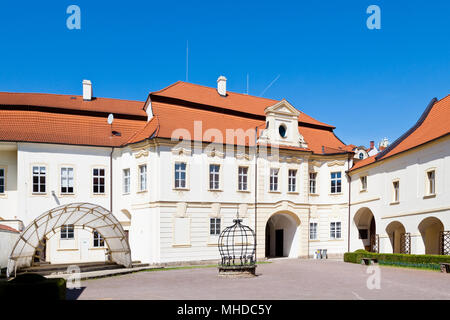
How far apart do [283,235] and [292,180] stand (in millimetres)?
4560

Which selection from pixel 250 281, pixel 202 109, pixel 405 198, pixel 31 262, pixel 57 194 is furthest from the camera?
pixel 202 109

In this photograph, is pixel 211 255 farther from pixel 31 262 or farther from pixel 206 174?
pixel 31 262

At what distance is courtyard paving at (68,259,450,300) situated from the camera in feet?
47.2

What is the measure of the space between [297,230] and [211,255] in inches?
283

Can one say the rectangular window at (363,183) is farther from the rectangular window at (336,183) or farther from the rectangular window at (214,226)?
the rectangular window at (214,226)

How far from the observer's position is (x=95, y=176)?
28984 millimetres

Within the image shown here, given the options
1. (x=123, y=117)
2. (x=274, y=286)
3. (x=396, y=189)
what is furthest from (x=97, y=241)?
(x=396, y=189)

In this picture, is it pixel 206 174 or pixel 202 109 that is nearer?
pixel 206 174

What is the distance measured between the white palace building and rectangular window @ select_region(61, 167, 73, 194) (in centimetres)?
7

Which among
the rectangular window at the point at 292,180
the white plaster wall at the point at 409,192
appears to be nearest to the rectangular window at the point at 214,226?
the rectangular window at the point at 292,180

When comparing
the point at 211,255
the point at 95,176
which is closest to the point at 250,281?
the point at 211,255

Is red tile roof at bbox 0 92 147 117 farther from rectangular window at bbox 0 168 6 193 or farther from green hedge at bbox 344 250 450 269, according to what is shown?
green hedge at bbox 344 250 450 269

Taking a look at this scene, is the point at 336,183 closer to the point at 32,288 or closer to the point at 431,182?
the point at 431,182
